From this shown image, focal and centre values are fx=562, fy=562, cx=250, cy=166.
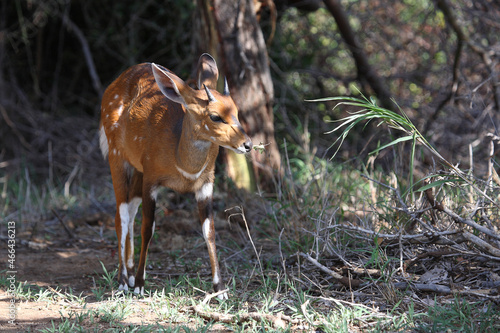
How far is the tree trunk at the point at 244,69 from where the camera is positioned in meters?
5.25

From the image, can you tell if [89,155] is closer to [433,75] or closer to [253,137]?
[253,137]

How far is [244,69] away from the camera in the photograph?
207 inches

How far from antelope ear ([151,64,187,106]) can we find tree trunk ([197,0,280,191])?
6.11 feet

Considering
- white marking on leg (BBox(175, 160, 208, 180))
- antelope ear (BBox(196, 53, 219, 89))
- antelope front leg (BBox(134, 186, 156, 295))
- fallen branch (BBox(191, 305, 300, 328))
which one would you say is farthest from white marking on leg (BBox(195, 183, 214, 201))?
fallen branch (BBox(191, 305, 300, 328))

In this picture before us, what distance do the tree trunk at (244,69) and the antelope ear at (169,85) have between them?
1.86 metres

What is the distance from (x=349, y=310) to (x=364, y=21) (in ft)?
19.8

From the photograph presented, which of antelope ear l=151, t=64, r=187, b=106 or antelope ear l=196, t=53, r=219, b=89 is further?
antelope ear l=196, t=53, r=219, b=89

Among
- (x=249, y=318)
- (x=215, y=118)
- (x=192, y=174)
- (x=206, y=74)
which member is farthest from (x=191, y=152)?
(x=249, y=318)

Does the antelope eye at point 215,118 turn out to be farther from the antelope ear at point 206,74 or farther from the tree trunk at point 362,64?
the tree trunk at point 362,64

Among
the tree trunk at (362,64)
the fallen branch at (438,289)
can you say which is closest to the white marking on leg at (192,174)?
the fallen branch at (438,289)

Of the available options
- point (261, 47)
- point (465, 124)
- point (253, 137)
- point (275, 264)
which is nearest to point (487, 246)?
point (275, 264)

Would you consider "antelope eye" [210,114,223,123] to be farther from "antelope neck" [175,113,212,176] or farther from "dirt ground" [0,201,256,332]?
"dirt ground" [0,201,256,332]

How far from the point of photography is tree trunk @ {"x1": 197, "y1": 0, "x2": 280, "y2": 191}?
5.25 m

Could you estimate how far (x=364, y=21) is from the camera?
823 cm
